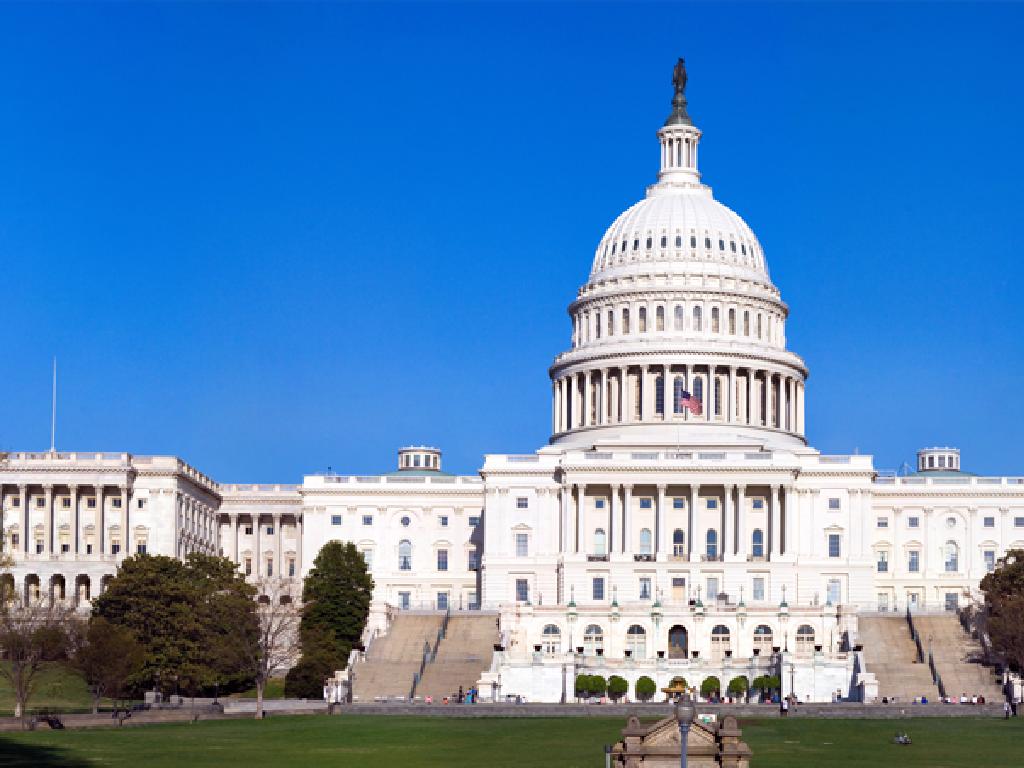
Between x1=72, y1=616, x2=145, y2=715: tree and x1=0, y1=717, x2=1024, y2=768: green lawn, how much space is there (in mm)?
12696

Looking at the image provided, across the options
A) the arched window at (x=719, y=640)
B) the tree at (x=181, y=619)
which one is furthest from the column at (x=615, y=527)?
the tree at (x=181, y=619)

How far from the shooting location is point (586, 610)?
143375mm

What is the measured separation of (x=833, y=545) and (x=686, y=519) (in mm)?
10850

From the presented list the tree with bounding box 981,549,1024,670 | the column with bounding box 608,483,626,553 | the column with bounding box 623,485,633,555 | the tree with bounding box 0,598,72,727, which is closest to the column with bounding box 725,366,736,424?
the column with bounding box 623,485,633,555

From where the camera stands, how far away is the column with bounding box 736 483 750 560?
6442 inches

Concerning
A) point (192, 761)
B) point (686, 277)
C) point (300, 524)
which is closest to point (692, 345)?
point (686, 277)

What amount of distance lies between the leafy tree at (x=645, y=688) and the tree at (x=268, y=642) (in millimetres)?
18043

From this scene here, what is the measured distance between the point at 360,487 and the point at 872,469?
128ft

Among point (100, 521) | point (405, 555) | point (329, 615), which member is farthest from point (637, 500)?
point (100, 521)

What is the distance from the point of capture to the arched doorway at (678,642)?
14225 cm

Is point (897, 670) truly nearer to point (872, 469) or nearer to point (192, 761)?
point (872, 469)

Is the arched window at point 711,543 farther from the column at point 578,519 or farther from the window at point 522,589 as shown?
the window at point 522,589

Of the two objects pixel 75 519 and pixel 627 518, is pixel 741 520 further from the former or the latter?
pixel 75 519

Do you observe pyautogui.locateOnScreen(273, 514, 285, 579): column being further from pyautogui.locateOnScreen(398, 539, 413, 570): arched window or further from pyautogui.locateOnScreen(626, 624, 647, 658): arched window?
pyautogui.locateOnScreen(626, 624, 647, 658): arched window
